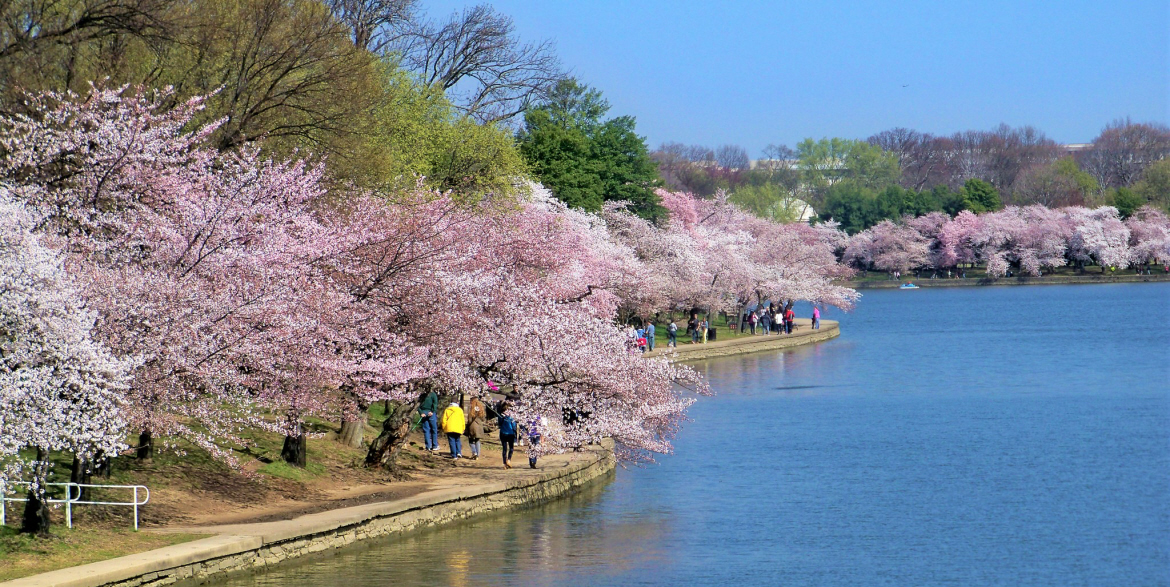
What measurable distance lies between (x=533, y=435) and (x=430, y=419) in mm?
2394

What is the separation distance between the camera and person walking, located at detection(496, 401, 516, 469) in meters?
26.0

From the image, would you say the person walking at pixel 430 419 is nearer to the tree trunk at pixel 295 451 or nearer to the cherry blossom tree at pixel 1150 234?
the tree trunk at pixel 295 451

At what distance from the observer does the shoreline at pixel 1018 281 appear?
126 m

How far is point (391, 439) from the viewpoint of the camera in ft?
82.0

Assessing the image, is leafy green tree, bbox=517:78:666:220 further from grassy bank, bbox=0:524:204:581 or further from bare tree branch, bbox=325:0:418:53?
grassy bank, bbox=0:524:204:581

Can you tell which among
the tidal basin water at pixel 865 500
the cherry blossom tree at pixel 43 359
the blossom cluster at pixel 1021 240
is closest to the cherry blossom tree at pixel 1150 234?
the blossom cluster at pixel 1021 240

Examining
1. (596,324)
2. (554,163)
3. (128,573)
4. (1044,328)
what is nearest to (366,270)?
(596,324)

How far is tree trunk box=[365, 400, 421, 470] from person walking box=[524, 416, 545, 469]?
2324 mm

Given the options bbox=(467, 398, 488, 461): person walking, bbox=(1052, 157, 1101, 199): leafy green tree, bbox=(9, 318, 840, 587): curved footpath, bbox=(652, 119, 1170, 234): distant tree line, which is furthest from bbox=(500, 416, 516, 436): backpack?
bbox=(1052, 157, 1101, 199): leafy green tree

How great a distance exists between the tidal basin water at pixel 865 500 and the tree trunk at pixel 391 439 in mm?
3009

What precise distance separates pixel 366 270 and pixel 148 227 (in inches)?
168

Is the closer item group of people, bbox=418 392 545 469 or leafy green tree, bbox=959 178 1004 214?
group of people, bbox=418 392 545 469

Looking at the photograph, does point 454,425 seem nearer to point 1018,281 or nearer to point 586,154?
point 586,154

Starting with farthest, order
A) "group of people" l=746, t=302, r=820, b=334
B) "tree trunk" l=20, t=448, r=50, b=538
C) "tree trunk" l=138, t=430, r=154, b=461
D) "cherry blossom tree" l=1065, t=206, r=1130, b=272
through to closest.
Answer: "cherry blossom tree" l=1065, t=206, r=1130, b=272, "group of people" l=746, t=302, r=820, b=334, "tree trunk" l=138, t=430, r=154, b=461, "tree trunk" l=20, t=448, r=50, b=538
